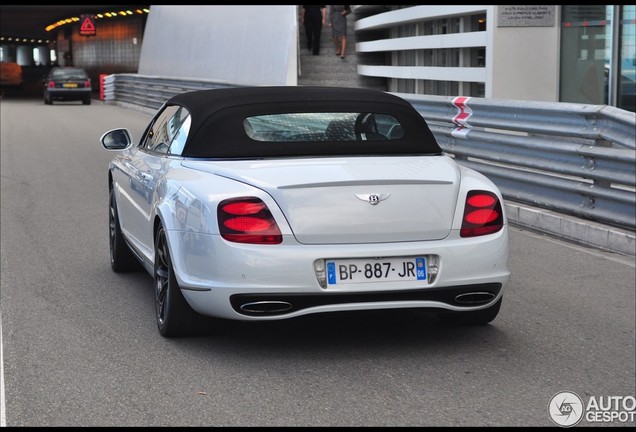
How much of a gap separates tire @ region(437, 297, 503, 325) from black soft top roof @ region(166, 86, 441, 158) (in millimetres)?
887

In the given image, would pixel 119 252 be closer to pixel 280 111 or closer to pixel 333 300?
pixel 280 111

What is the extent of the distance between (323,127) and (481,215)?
1078 mm

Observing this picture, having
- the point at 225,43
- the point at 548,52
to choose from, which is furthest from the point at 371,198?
the point at 225,43

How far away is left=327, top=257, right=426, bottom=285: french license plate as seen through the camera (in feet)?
16.9

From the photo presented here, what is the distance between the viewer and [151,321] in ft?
20.4

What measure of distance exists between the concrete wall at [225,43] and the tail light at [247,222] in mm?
18383

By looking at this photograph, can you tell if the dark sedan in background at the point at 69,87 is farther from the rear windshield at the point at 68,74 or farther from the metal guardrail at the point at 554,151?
the metal guardrail at the point at 554,151

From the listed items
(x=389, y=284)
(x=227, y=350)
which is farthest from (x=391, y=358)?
(x=227, y=350)

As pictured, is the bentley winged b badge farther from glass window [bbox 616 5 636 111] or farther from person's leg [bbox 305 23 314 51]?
person's leg [bbox 305 23 314 51]

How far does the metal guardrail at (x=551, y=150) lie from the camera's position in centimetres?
877

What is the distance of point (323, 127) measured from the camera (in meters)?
6.06

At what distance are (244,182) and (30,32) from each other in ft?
280

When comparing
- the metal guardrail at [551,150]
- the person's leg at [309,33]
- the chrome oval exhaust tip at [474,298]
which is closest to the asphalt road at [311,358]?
the chrome oval exhaust tip at [474,298]

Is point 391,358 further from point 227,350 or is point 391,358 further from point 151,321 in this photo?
point 151,321
